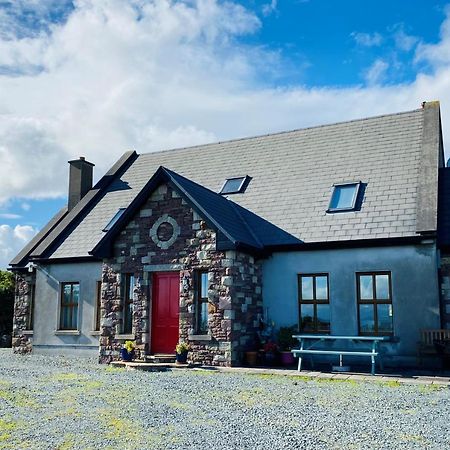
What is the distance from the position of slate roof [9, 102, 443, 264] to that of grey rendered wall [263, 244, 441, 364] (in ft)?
1.82

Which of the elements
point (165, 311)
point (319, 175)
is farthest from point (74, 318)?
point (319, 175)

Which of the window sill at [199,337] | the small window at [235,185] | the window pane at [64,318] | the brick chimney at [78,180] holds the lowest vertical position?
the window sill at [199,337]

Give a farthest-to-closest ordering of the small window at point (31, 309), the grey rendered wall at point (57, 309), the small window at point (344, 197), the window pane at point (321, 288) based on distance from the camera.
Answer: the small window at point (31, 309) < the grey rendered wall at point (57, 309) < the small window at point (344, 197) < the window pane at point (321, 288)

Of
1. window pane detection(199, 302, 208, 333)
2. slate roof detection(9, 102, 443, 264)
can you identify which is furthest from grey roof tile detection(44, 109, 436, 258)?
window pane detection(199, 302, 208, 333)

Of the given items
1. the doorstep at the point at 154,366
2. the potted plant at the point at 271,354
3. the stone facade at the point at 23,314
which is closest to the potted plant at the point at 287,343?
the potted plant at the point at 271,354

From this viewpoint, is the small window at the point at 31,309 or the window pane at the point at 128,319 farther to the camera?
the small window at the point at 31,309

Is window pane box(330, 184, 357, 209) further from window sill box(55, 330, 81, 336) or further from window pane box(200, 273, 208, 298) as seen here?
window sill box(55, 330, 81, 336)

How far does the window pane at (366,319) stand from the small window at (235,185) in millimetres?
5875

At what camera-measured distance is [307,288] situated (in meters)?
15.1

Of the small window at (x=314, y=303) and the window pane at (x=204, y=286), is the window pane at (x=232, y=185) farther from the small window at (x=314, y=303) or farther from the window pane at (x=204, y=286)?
the small window at (x=314, y=303)

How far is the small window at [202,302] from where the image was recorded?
14.4m

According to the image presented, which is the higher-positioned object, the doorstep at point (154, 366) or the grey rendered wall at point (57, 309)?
the grey rendered wall at point (57, 309)

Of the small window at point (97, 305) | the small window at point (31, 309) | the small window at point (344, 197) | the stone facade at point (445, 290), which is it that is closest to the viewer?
the stone facade at point (445, 290)

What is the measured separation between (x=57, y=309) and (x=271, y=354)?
8.42 metres
